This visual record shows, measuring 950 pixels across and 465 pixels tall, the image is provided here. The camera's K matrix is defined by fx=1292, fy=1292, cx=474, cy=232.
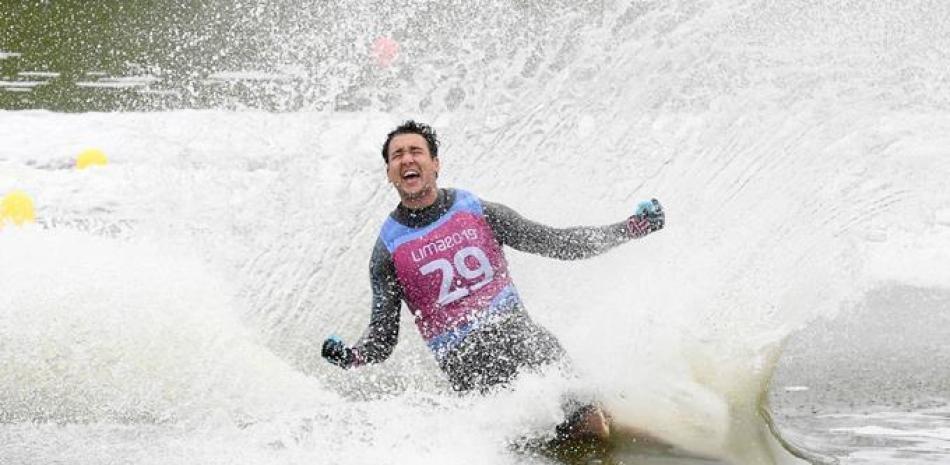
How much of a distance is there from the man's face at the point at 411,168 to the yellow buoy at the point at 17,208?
6.54 meters

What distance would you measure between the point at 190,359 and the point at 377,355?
206 cm

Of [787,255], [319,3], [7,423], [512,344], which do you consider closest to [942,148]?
[787,255]

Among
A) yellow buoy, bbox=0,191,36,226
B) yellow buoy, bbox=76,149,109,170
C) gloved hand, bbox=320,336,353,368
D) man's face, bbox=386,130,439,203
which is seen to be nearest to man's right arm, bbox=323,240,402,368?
gloved hand, bbox=320,336,353,368

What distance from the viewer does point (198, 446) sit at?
18.6ft

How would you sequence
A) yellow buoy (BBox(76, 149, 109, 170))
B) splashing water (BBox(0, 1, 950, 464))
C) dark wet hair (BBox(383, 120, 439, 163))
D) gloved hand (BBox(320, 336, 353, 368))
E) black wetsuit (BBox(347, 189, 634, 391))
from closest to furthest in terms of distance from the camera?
gloved hand (BBox(320, 336, 353, 368))
black wetsuit (BBox(347, 189, 634, 391))
dark wet hair (BBox(383, 120, 439, 163))
splashing water (BBox(0, 1, 950, 464))
yellow buoy (BBox(76, 149, 109, 170))

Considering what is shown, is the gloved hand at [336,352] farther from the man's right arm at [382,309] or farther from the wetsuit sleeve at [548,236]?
the wetsuit sleeve at [548,236]

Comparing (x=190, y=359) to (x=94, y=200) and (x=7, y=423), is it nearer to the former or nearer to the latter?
(x=7, y=423)

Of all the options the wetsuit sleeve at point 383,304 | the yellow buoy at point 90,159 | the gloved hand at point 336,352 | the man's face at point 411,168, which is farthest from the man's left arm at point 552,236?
the yellow buoy at point 90,159

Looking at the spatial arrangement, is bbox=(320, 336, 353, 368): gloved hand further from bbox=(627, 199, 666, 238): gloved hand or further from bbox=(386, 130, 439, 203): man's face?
bbox=(627, 199, 666, 238): gloved hand

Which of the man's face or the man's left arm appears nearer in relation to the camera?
the man's face

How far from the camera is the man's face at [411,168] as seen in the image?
5.73 metres

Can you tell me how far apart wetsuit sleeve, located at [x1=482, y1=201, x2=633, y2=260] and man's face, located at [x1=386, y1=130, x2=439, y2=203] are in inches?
12.5

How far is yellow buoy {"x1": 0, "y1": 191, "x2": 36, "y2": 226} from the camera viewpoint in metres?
11.5

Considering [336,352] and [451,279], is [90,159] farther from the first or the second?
[336,352]
